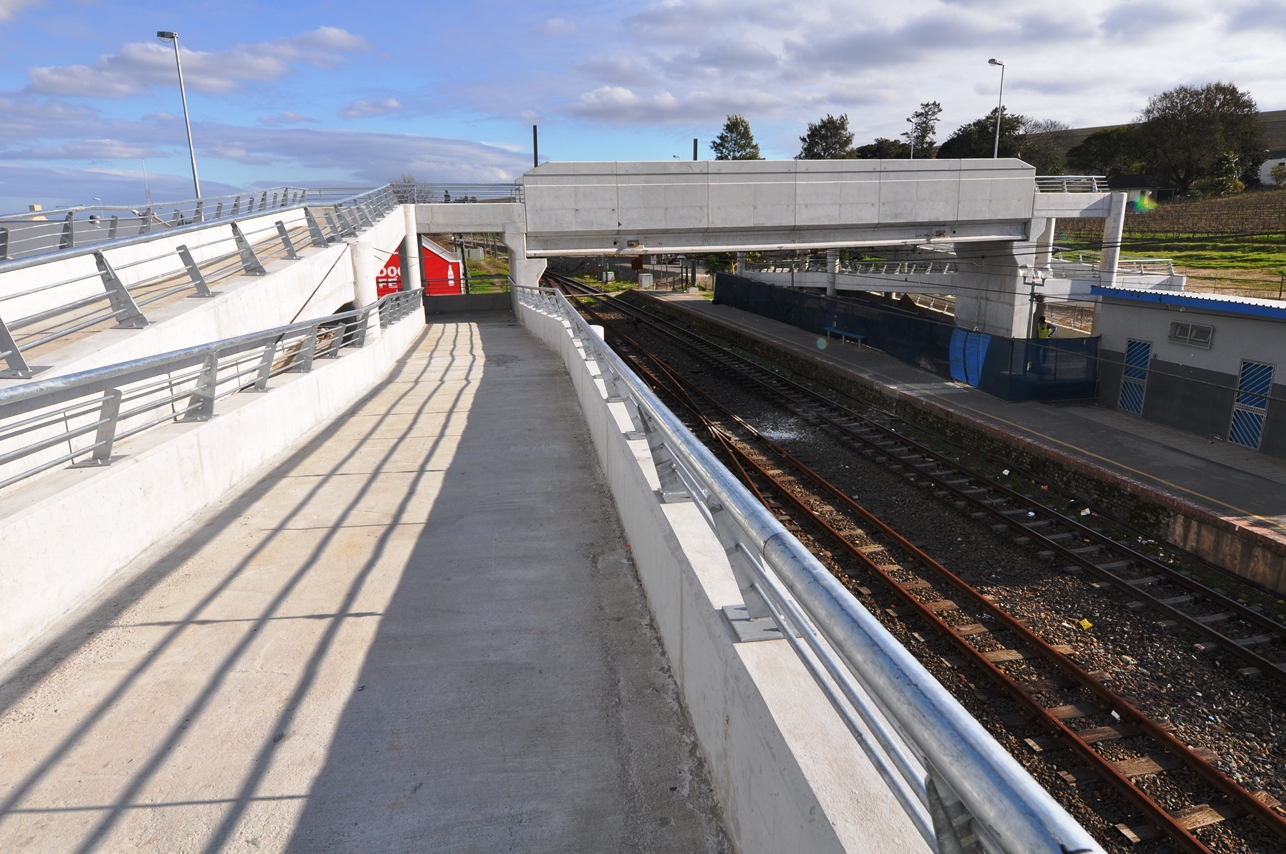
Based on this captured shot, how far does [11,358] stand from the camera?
20.9ft

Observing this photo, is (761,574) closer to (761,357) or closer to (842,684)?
(842,684)

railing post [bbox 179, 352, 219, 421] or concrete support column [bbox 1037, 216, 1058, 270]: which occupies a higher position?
concrete support column [bbox 1037, 216, 1058, 270]

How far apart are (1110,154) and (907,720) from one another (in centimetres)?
8683

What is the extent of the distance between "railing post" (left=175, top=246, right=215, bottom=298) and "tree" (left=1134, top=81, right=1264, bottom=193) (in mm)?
75254

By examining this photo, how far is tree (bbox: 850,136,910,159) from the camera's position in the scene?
78438 millimetres

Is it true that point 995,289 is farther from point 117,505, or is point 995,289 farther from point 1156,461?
point 117,505

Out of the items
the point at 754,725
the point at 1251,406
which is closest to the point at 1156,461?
the point at 1251,406

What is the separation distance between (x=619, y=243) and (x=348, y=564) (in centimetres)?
2338

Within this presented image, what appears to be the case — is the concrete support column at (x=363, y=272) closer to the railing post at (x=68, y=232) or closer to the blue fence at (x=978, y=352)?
the railing post at (x=68, y=232)

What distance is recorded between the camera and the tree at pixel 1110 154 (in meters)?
69.6

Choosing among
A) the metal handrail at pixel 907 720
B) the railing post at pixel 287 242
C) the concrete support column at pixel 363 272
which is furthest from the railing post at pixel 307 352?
the concrete support column at pixel 363 272

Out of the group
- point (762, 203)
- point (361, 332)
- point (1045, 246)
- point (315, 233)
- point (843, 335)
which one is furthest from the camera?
point (843, 335)

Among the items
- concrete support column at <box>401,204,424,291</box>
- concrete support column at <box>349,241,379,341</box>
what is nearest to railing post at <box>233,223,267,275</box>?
concrete support column at <box>349,241,379,341</box>

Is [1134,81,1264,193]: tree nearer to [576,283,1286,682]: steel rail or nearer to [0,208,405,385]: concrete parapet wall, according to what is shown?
A: [576,283,1286,682]: steel rail
